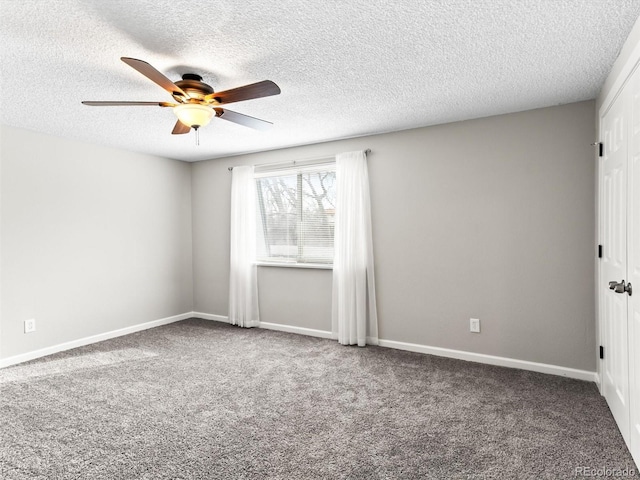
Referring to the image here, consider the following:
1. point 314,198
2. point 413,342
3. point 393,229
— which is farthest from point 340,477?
point 314,198

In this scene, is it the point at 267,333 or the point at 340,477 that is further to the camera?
the point at 267,333

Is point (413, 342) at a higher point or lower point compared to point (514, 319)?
lower

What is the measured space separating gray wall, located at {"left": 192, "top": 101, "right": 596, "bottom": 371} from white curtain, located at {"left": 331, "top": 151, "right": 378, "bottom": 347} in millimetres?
98

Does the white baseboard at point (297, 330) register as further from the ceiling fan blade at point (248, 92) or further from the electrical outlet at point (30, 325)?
the ceiling fan blade at point (248, 92)

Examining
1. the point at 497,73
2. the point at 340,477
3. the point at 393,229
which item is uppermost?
the point at 497,73

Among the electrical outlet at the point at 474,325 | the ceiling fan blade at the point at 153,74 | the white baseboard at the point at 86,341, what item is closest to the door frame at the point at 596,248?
the electrical outlet at the point at 474,325

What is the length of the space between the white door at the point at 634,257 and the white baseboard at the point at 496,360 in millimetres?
1186

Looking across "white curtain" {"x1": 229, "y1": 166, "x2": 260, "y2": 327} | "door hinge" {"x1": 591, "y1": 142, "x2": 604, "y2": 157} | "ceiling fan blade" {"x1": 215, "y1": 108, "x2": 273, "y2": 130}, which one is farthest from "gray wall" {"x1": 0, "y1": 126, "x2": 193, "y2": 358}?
"door hinge" {"x1": 591, "y1": 142, "x2": 604, "y2": 157}

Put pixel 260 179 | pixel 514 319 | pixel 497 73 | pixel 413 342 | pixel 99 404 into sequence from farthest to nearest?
pixel 260 179 → pixel 413 342 → pixel 514 319 → pixel 99 404 → pixel 497 73

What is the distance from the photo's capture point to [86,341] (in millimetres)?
4383

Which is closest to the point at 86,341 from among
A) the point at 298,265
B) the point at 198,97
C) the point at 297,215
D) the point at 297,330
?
the point at 297,330

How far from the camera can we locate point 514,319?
3.51 metres

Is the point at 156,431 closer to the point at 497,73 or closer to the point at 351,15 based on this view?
the point at 351,15

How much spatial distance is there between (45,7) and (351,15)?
4.73ft
